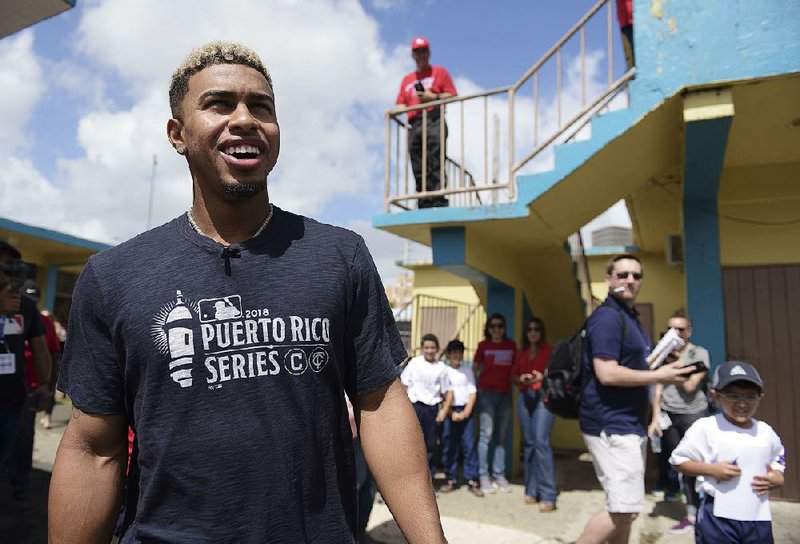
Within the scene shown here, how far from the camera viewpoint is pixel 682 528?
17.4 feet

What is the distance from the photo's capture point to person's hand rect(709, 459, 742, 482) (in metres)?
3.05

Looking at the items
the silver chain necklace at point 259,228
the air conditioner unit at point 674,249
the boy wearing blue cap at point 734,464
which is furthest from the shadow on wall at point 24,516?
the air conditioner unit at point 674,249

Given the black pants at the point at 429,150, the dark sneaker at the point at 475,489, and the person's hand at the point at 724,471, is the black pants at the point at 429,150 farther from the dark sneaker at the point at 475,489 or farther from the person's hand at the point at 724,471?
the person's hand at the point at 724,471

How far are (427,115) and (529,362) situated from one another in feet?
9.73

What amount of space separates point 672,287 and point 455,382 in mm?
4986

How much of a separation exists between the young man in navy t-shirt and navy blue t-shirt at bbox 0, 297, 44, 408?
136 inches

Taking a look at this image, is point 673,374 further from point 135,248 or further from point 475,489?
point 475,489

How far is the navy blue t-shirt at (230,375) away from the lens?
1.24 metres

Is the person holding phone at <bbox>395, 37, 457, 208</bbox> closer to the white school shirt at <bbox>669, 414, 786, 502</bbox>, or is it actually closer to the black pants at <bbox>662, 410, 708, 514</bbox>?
the black pants at <bbox>662, 410, 708, 514</bbox>

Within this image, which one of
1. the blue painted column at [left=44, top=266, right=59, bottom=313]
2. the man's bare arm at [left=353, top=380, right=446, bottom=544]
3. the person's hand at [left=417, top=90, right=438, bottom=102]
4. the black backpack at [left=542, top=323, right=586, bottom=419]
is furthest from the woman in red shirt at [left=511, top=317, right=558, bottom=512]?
the blue painted column at [left=44, top=266, right=59, bottom=313]

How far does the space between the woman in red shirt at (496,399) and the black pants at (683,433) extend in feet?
5.84

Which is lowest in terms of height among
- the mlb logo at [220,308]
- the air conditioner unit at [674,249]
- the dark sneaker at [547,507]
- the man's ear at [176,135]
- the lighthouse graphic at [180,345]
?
the dark sneaker at [547,507]

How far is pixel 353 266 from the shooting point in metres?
1.45

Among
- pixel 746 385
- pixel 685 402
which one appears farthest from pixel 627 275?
pixel 685 402
